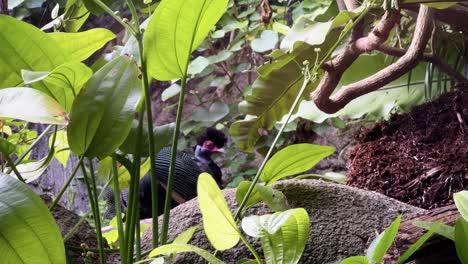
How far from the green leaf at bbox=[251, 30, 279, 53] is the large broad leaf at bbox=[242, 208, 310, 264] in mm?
1421

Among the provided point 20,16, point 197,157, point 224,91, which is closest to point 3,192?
point 197,157

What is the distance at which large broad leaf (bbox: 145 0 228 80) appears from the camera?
661 millimetres

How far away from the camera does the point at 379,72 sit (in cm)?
108

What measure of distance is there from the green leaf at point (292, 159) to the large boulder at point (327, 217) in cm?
12

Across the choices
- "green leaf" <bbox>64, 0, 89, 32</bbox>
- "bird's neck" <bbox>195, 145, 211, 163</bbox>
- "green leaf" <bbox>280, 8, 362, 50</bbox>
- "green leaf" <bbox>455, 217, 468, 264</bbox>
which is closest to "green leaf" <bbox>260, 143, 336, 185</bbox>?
"green leaf" <bbox>280, 8, 362, 50</bbox>

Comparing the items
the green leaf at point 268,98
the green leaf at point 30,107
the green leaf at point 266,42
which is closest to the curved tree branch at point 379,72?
the green leaf at point 268,98

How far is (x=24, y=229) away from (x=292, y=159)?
1.40ft

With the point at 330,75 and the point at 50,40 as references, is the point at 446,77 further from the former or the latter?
the point at 50,40

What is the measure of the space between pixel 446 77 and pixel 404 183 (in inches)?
13.0

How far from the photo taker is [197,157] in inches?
67.0

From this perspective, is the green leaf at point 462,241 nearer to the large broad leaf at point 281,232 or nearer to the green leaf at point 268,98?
the large broad leaf at point 281,232

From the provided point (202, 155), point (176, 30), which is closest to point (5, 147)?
point (176, 30)

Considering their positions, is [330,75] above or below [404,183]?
above

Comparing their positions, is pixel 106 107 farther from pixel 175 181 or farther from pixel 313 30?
pixel 175 181
